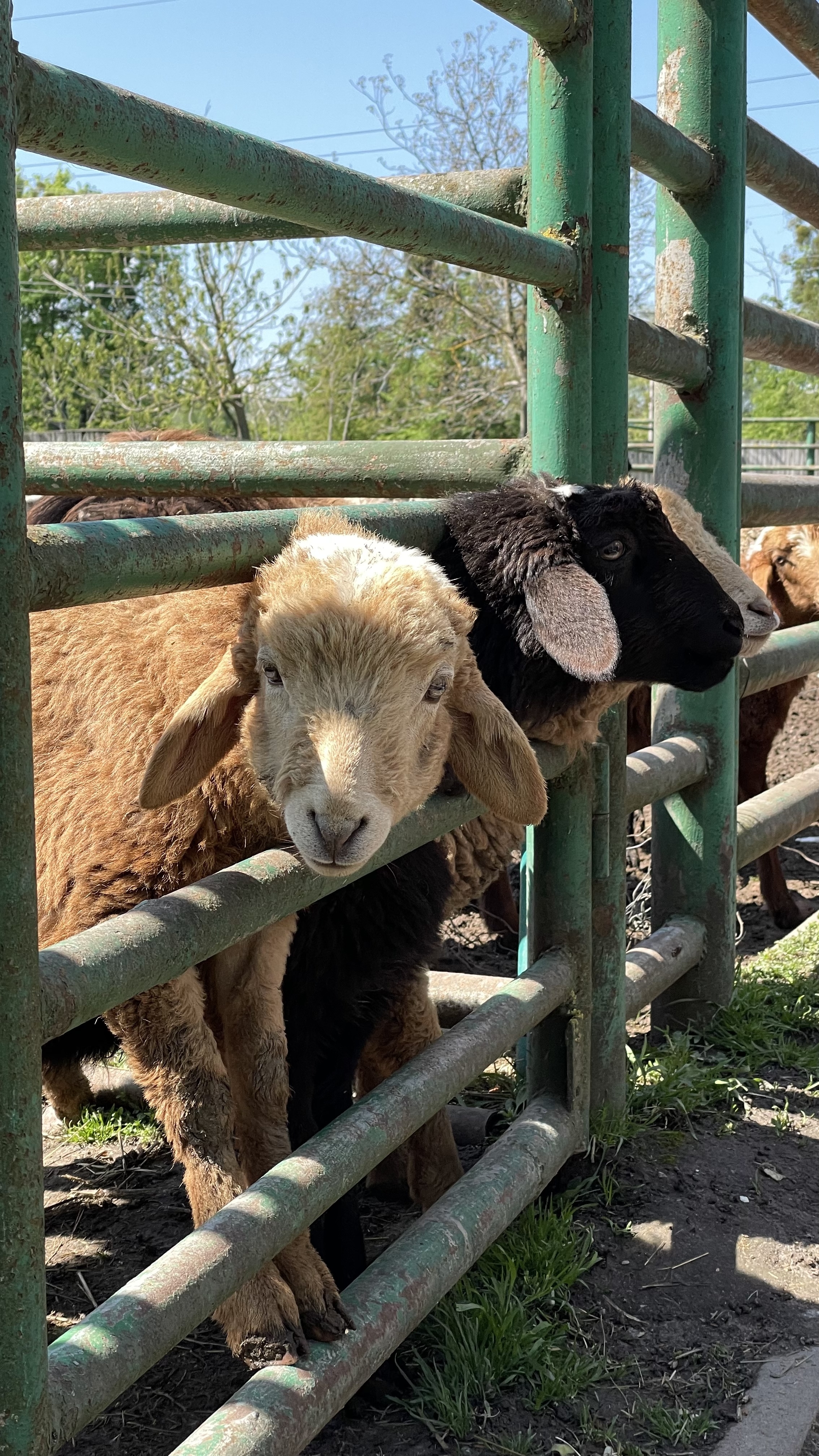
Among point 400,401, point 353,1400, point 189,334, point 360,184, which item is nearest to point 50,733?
point 360,184

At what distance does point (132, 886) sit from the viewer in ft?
7.64

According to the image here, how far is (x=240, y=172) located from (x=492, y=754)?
112cm

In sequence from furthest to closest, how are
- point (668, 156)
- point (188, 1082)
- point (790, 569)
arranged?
point (790, 569) → point (668, 156) → point (188, 1082)

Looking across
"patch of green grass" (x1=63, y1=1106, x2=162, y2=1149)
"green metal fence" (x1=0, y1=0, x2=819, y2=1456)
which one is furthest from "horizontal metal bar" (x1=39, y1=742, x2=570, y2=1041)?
"patch of green grass" (x1=63, y1=1106, x2=162, y2=1149)

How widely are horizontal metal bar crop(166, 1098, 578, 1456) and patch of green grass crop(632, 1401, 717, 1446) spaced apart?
15.8 inches

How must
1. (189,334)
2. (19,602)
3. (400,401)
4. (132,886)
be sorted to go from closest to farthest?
(19,602) < (132,886) < (189,334) < (400,401)

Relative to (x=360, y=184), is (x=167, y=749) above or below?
below

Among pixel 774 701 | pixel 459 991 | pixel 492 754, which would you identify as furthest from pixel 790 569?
pixel 492 754

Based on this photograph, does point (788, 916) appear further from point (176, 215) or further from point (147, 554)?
point (147, 554)

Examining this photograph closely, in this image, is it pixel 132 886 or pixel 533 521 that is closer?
pixel 132 886

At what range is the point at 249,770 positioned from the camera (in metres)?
2.29

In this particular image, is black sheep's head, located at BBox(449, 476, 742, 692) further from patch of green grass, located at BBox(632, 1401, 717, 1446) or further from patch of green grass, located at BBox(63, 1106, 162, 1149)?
patch of green grass, located at BBox(63, 1106, 162, 1149)

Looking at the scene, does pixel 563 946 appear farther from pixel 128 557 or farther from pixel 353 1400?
pixel 128 557

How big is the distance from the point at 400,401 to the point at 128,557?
2681 centimetres
